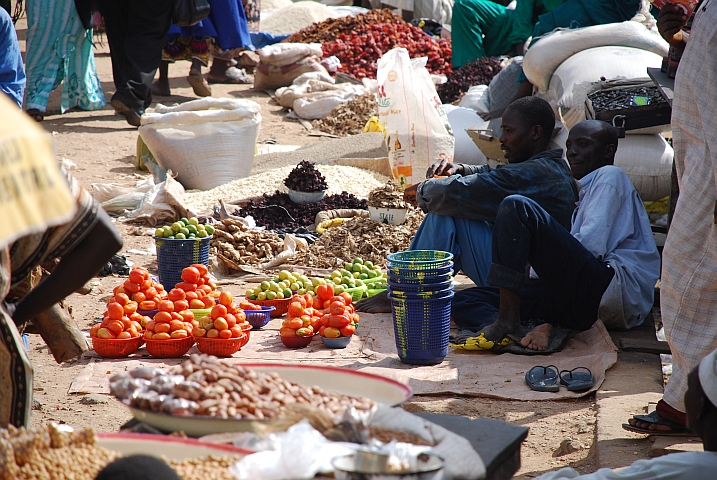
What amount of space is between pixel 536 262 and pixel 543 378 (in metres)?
0.64

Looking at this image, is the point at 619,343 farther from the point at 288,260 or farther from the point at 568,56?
the point at 568,56

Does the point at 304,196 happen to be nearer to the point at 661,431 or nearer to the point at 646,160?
the point at 646,160

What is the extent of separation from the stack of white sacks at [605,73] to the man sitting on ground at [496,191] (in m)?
1.16

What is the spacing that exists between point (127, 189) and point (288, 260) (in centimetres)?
221

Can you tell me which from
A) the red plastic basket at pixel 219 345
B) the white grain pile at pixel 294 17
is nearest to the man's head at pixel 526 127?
the red plastic basket at pixel 219 345

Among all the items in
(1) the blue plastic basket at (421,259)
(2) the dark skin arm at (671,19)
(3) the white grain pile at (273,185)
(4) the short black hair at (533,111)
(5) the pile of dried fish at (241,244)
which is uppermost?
(2) the dark skin arm at (671,19)

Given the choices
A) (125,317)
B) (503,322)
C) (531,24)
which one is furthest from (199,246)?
(531,24)

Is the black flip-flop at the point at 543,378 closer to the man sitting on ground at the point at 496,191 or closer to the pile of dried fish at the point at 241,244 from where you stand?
the man sitting on ground at the point at 496,191

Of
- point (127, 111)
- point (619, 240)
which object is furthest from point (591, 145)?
point (127, 111)

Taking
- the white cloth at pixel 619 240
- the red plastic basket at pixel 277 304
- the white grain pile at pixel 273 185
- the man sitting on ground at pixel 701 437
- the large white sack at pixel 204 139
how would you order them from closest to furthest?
1. the man sitting on ground at pixel 701 437
2. the white cloth at pixel 619 240
3. the red plastic basket at pixel 277 304
4. the white grain pile at pixel 273 185
5. the large white sack at pixel 204 139

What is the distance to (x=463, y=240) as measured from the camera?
4.68 metres

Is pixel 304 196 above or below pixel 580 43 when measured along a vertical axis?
below

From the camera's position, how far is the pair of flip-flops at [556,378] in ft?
11.8

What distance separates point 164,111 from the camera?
25.8 feet
